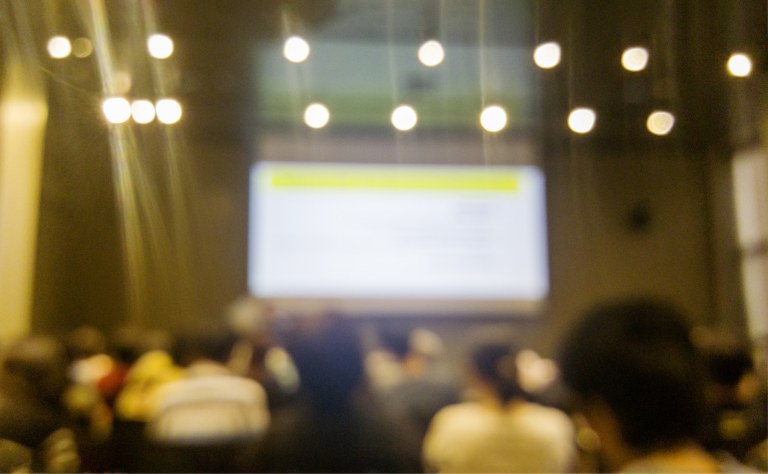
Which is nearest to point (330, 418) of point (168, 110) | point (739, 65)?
point (168, 110)

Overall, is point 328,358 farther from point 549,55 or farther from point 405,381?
point 549,55

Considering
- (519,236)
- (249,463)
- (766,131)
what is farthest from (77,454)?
(766,131)

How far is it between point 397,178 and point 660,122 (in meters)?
0.42

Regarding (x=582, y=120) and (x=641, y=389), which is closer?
(x=641, y=389)

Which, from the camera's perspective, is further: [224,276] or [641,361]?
[224,276]

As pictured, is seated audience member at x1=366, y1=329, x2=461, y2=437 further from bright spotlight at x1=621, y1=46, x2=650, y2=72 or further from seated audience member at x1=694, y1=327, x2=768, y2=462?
bright spotlight at x1=621, y1=46, x2=650, y2=72

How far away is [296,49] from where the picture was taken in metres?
1.04

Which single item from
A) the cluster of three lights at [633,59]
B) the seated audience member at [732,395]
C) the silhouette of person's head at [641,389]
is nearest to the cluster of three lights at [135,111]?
the cluster of three lights at [633,59]

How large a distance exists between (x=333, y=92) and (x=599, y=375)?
590 millimetres

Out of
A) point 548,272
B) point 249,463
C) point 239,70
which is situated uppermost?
point 239,70

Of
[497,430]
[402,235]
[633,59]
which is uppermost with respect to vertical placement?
[633,59]

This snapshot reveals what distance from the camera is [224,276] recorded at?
1004 millimetres

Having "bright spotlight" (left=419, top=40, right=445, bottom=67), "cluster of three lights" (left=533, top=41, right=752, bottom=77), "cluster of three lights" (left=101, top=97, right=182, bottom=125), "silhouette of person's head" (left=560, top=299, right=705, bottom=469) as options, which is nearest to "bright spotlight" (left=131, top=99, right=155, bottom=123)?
"cluster of three lights" (left=101, top=97, right=182, bottom=125)

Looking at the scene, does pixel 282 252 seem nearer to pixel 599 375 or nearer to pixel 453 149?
pixel 453 149
